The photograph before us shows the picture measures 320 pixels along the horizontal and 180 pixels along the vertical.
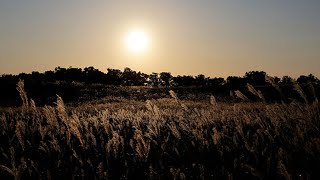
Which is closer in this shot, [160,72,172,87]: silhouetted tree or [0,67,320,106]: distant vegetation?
[0,67,320,106]: distant vegetation

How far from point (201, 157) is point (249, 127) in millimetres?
1621

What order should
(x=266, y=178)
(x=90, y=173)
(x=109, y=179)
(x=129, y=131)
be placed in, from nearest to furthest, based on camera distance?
(x=266, y=178)
(x=109, y=179)
(x=90, y=173)
(x=129, y=131)

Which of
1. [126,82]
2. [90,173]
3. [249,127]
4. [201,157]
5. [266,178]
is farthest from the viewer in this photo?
[126,82]

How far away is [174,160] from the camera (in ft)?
13.2

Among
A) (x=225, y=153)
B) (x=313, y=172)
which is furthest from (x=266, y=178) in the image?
(x=225, y=153)

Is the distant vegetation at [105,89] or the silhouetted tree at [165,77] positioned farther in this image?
the silhouetted tree at [165,77]

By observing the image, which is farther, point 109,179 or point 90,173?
point 90,173

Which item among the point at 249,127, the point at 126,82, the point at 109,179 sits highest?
the point at 126,82

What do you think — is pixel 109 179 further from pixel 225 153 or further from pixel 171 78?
pixel 171 78

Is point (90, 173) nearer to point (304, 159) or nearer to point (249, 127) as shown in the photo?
point (304, 159)

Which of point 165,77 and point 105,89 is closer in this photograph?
point 105,89

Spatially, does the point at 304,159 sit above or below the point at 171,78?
below

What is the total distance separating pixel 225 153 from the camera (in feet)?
13.4

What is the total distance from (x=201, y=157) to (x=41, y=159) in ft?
5.78
